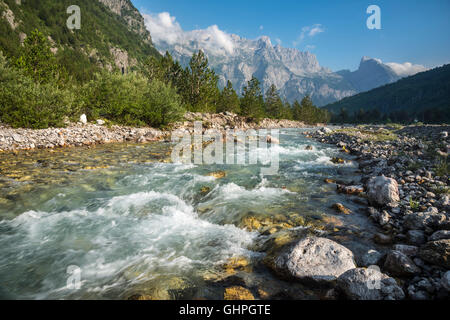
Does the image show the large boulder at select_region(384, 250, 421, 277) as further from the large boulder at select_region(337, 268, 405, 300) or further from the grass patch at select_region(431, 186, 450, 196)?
the grass patch at select_region(431, 186, 450, 196)

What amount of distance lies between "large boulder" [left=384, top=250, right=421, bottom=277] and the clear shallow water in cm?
97

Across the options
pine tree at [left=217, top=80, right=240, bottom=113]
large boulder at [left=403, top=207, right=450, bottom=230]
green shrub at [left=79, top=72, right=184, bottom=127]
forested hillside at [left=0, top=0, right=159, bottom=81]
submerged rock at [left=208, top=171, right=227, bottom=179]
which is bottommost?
large boulder at [left=403, top=207, right=450, bottom=230]

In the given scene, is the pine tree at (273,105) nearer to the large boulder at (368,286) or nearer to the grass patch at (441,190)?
the grass patch at (441,190)

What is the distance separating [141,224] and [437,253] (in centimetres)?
650

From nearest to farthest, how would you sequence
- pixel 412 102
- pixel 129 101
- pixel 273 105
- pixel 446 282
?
pixel 446 282 < pixel 129 101 < pixel 273 105 < pixel 412 102

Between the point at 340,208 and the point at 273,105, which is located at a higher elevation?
the point at 273,105

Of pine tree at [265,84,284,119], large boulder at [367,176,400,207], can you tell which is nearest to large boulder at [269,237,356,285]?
large boulder at [367,176,400,207]

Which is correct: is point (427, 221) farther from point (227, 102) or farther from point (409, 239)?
point (227, 102)

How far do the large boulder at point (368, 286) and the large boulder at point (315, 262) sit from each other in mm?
457

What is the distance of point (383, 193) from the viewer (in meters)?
6.73

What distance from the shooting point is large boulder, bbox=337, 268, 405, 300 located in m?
2.92

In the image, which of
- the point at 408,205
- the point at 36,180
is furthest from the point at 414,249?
the point at 36,180

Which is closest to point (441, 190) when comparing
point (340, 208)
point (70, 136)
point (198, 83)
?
point (340, 208)
